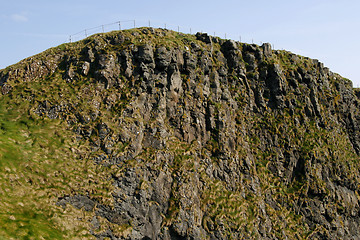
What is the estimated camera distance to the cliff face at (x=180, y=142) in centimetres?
3812

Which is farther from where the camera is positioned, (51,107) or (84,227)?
(51,107)

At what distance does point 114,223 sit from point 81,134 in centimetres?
1427

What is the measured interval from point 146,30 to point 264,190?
3849cm

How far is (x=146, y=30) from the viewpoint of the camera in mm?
56844

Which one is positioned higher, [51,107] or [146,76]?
[146,76]

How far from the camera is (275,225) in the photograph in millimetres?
47406

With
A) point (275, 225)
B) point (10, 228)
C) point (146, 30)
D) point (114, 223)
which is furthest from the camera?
point (146, 30)

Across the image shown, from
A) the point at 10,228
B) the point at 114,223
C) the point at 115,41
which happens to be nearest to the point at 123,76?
the point at 115,41

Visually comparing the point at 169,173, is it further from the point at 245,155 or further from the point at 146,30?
the point at 146,30

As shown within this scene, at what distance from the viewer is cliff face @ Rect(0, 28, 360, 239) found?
38125 millimetres

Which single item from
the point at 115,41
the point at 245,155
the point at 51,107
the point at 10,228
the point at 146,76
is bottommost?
the point at 10,228

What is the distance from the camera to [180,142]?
48031 mm

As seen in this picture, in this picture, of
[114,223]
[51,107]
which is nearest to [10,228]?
[114,223]

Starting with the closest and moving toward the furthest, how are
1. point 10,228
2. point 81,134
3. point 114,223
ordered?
point 10,228 → point 114,223 → point 81,134
